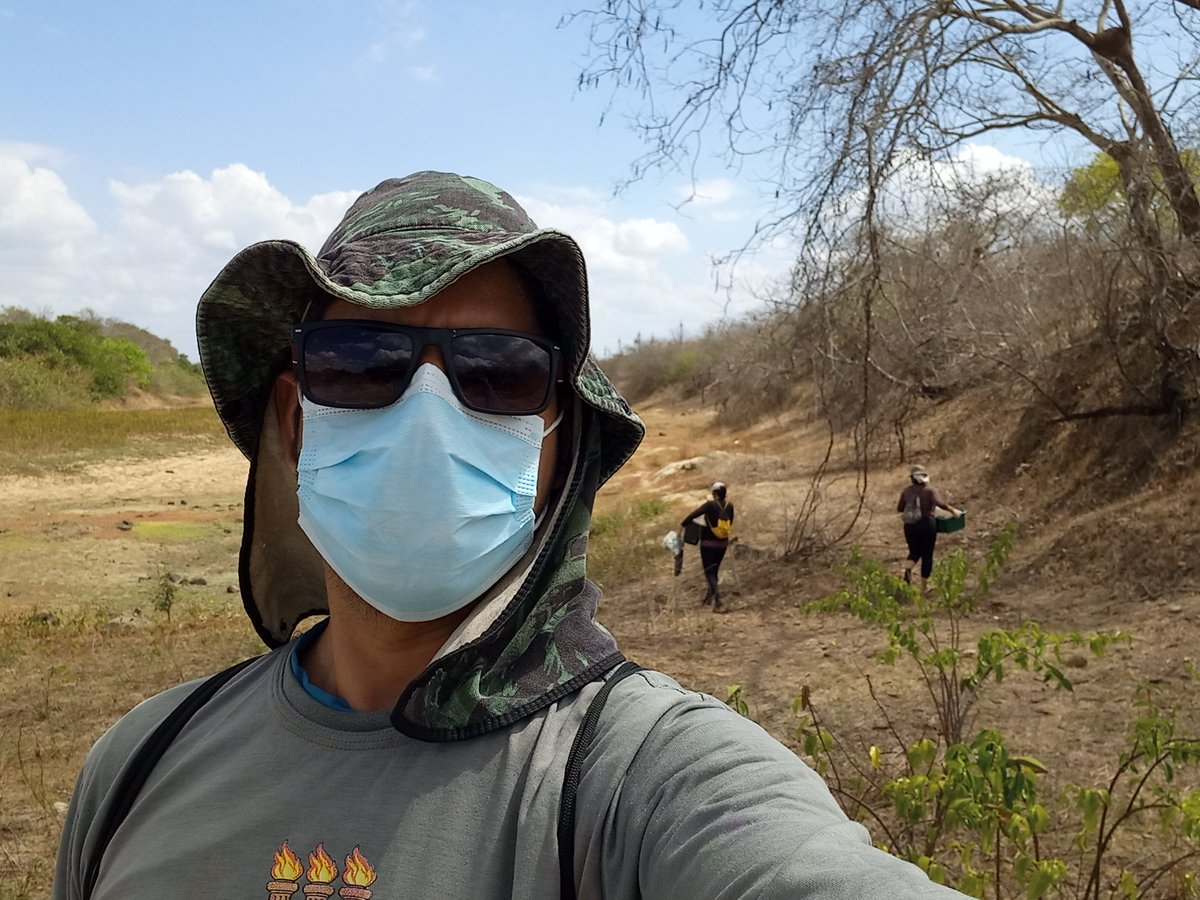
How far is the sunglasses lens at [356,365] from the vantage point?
1.37 meters

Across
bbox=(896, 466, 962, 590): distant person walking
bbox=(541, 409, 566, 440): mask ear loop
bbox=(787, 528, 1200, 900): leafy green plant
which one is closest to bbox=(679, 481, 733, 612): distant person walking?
bbox=(896, 466, 962, 590): distant person walking

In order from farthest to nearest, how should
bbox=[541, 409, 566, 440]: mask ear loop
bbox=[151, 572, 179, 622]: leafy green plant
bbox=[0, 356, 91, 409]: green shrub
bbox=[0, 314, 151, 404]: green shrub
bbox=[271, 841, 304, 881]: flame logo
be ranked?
bbox=[0, 314, 151, 404]: green shrub < bbox=[0, 356, 91, 409]: green shrub < bbox=[151, 572, 179, 622]: leafy green plant < bbox=[541, 409, 566, 440]: mask ear loop < bbox=[271, 841, 304, 881]: flame logo

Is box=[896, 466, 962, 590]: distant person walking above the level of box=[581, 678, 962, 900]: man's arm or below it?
below

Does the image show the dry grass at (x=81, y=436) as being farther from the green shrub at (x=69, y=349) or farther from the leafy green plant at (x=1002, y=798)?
the leafy green plant at (x=1002, y=798)

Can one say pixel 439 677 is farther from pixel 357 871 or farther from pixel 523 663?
pixel 357 871

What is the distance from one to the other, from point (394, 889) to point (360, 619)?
1.46 ft

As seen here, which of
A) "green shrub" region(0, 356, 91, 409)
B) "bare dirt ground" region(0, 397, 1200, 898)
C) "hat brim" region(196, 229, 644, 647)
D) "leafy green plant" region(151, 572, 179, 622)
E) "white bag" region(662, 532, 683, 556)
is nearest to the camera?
"hat brim" region(196, 229, 644, 647)

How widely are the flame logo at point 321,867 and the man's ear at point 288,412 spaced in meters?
0.71

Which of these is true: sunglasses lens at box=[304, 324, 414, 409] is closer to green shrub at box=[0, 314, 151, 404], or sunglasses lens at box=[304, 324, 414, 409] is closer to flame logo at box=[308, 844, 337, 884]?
flame logo at box=[308, 844, 337, 884]

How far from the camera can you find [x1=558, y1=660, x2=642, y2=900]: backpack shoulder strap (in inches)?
40.4

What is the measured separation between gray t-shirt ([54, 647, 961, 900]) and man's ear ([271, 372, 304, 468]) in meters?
0.46

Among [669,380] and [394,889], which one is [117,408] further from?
[394,889]

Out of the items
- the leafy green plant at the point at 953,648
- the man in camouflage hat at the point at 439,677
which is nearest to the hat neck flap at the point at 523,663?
the man in camouflage hat at the point at 439,677

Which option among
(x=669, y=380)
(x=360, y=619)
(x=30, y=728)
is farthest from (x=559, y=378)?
(x=669, y=380)
